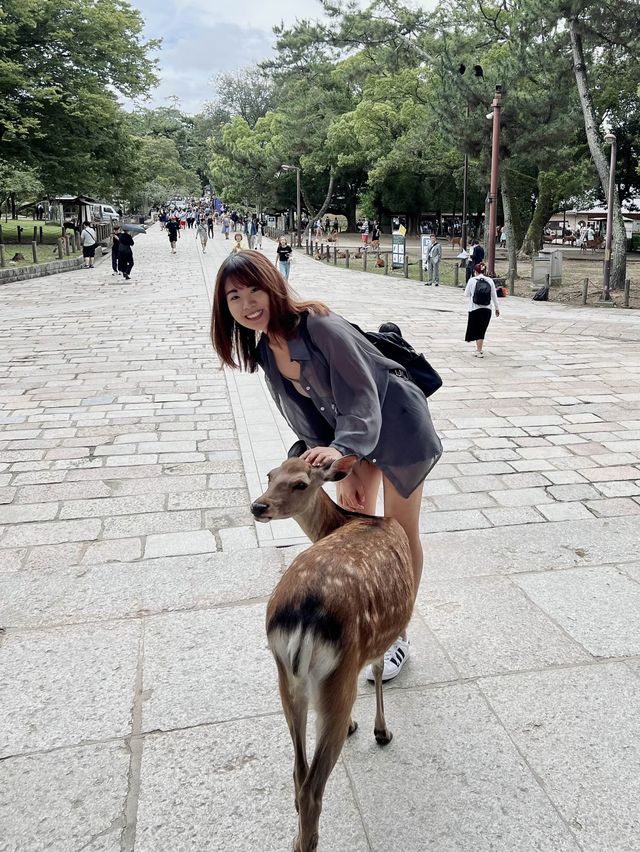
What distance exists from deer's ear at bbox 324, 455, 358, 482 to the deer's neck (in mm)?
207

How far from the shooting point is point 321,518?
2457mm

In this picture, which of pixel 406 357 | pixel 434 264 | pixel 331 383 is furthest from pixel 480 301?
pixel 434 264

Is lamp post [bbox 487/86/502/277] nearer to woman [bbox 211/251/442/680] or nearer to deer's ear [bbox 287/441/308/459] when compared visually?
woman [bbox 211/251/442/680]

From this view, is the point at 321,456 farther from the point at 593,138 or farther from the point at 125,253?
the point at 125,253

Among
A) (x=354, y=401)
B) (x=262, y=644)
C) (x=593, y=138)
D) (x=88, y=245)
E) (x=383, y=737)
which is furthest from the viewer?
(x=88, y=245)

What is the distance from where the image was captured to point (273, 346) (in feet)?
8.55

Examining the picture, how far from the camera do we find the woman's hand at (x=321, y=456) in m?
2.24

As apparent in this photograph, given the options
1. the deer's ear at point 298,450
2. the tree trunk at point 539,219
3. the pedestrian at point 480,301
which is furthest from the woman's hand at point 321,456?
the tree trunk at point 539,219

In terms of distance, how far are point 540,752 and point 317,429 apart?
138 cm

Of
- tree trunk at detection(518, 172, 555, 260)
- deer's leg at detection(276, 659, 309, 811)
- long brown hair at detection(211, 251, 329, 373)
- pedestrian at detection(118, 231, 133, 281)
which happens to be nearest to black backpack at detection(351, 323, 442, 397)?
long brown hair at detection(211, 251, 329, 373)

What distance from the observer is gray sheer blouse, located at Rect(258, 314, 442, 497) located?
2.41 meters

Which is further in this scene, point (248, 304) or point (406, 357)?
point (406, 357)

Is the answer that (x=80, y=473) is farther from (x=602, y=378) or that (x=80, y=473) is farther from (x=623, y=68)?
(x=623, y=68)

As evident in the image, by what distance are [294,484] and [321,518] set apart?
0.89 feet
